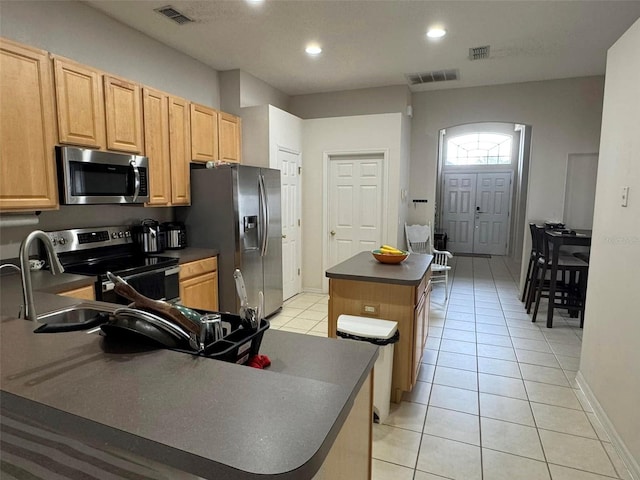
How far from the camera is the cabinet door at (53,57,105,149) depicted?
2.46 metres

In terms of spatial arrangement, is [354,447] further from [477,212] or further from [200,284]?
[477,212]

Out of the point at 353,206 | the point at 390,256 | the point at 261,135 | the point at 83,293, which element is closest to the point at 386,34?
the point at 261,135

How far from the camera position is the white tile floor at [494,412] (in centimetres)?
198

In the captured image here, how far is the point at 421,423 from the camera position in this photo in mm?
2355

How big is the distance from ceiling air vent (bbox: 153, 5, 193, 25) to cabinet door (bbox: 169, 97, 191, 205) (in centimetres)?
63

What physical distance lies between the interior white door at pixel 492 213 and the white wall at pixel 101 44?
22.0 ft

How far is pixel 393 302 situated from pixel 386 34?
2541 mm

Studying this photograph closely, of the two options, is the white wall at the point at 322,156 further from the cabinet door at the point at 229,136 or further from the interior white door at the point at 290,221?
the cabinet door at the point at 229,136

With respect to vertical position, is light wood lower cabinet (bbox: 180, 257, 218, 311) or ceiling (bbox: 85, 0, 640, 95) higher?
ceiling (bbox: 85, 0, 640, 95)

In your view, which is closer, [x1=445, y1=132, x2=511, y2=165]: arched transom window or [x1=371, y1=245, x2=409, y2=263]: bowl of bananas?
[x1=371, y1=245, x2=409, y2=263]: bowl of bananas

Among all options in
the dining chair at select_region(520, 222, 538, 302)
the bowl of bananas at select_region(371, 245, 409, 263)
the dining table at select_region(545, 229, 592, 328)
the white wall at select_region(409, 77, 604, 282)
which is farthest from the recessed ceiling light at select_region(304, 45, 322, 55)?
the dining chair at select_region(520, 222, 538, 302)

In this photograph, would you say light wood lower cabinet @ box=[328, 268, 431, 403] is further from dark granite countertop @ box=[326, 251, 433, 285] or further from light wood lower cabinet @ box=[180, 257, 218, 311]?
light wood lower cabinet @ box=[180, 257, 218, 311]

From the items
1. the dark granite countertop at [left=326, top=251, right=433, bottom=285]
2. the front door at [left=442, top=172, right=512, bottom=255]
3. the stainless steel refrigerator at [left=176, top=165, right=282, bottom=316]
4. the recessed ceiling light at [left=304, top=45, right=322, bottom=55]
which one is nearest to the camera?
the dark granite countertop at [left=326, top=251, right=433, bottom=285]

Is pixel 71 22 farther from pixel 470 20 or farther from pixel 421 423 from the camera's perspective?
pixel 421 423
